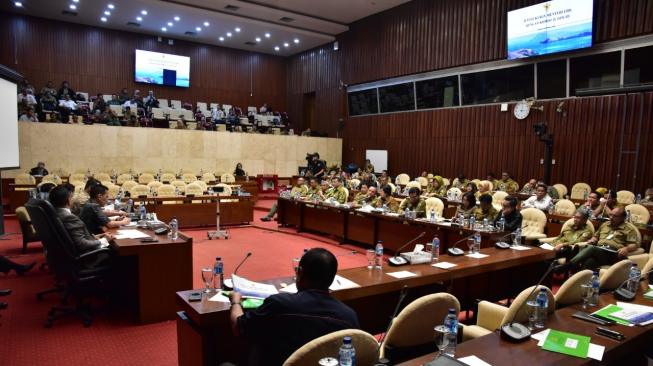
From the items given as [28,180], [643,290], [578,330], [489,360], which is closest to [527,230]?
[643,290]

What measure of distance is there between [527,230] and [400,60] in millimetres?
9506

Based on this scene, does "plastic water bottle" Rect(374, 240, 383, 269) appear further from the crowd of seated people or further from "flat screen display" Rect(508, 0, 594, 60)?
the crowd of seated people

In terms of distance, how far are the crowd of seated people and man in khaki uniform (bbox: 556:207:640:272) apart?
12.8 metres

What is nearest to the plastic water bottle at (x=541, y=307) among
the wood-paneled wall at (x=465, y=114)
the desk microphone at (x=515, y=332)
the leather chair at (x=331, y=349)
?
the desk microphone at (x=515, y=332)

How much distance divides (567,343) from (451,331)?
643 millimetres

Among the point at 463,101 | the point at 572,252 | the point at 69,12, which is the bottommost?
the point at 572,252

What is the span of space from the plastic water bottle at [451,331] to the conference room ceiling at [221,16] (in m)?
13.7

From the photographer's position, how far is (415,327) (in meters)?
2.16

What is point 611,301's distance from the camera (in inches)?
114

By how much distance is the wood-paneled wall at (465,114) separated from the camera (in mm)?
9656

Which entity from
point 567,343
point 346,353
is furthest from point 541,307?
point 346,353

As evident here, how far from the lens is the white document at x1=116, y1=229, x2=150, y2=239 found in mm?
4332

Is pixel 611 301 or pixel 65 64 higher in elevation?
pixel 65 64

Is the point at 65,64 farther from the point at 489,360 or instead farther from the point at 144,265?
the point at 489,360
